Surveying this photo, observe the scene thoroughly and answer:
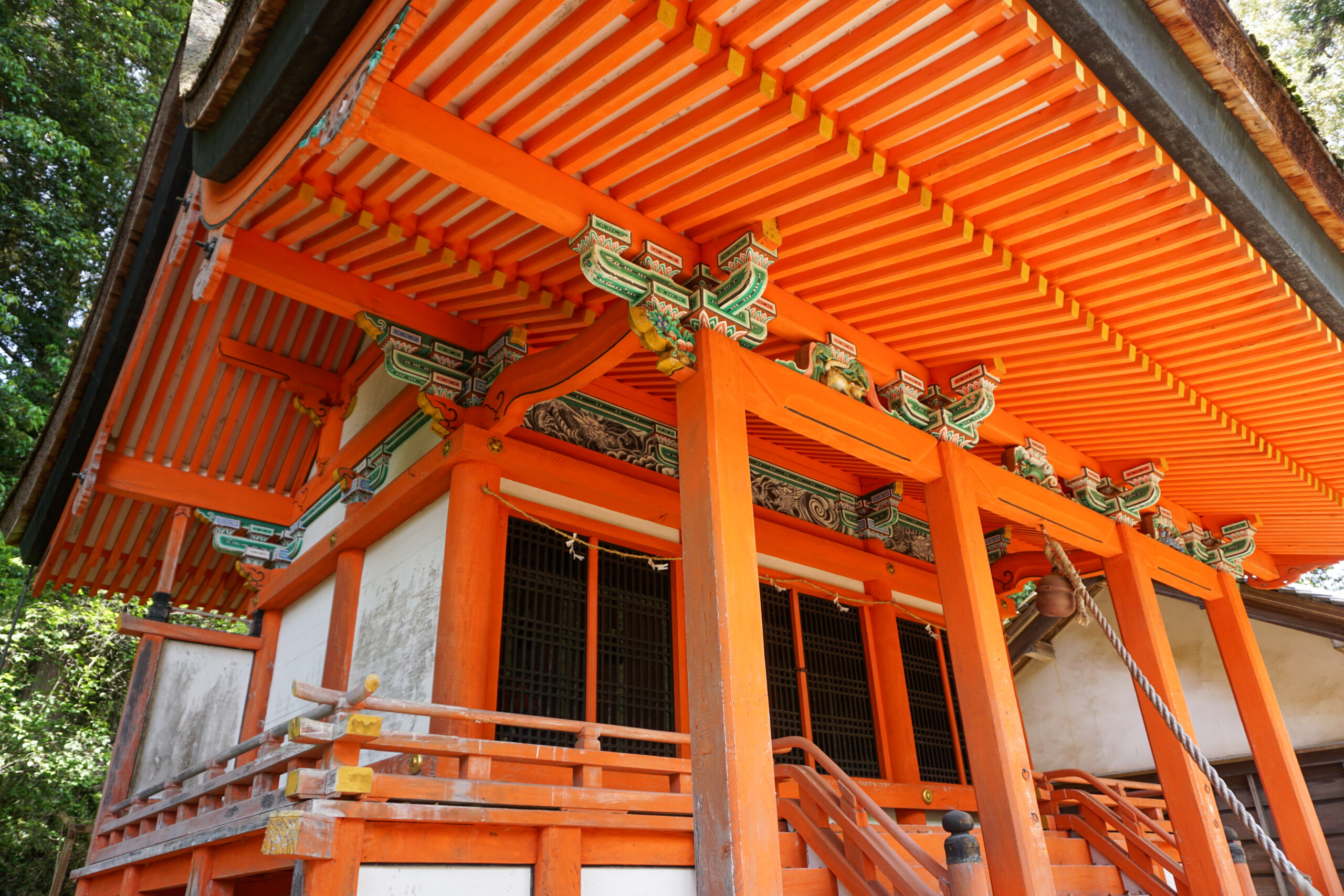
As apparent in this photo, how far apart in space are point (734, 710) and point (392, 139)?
2.73 m

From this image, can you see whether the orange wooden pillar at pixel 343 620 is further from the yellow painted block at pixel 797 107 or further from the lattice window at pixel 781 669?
the yellow painted block at pixel 797 107

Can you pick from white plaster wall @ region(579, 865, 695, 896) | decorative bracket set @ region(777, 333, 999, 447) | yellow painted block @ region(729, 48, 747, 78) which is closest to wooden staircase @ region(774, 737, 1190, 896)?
white plaster wall @ region(579, 865, 695, 896)

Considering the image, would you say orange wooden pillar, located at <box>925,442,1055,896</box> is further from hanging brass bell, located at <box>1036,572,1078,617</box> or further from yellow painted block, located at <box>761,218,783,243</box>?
Result: yellow painted block, located at <box>761,218,783,243</box>

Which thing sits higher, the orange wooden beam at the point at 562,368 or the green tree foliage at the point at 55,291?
the green tree foliage at the point at 55,291

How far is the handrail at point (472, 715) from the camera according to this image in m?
3.36

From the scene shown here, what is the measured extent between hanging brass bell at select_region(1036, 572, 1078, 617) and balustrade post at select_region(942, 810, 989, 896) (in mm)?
2190

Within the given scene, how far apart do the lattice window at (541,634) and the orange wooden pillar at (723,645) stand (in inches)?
76.7

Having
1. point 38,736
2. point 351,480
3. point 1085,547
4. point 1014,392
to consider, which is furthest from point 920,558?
point 38,736

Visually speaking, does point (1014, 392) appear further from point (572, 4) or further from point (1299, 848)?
point (1299, 848)

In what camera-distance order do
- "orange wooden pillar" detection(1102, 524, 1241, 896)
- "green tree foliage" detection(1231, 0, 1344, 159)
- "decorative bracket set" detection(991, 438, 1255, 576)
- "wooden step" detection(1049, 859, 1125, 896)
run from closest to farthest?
1. "wooden step" detection(1049, 859, 1125, 896)
2. "orange wooden pillar" detection(1102, 524, 1241, 896)
3. "decorative bracket set" detection(991, 438, 1255, 576)
4. "green tree foliage" detection(1231, 0, 1344, 159)

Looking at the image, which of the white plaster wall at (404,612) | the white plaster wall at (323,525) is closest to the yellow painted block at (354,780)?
the white plaster wall at (404,612)

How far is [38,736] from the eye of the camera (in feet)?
42.3

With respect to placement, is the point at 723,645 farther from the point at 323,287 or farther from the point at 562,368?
the point at 323,287

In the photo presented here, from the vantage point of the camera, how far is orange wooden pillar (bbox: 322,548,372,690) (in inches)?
248
